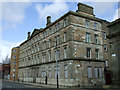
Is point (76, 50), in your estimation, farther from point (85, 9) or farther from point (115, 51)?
point (115, 51)

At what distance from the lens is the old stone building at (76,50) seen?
26.4 m

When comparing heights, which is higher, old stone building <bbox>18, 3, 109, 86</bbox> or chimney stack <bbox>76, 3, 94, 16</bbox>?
chimney stack <bbox>76, 3, 94, 16</bbox>

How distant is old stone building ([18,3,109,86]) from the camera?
26406 mm

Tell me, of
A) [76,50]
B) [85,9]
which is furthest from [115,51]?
[85,9]

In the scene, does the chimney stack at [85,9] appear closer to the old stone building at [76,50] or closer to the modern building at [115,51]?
the old stone building at [76,50]

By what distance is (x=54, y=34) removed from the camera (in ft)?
107

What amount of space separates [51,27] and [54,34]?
2.56m

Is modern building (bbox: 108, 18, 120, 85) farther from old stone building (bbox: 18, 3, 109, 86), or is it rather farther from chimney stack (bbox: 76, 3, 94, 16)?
chimney stack (bbox: 76, 3, 94, 16)

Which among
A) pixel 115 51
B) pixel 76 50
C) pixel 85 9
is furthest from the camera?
pixel 85 9

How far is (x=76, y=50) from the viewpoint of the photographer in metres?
26.8

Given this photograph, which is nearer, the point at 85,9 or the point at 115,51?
the point at 115,51

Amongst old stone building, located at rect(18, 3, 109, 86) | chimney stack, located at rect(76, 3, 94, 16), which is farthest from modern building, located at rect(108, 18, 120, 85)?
chimney stack, located at rect(76, 3, 94, 16)

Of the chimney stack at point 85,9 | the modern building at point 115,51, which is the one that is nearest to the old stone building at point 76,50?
the chimney stack at point 85,9

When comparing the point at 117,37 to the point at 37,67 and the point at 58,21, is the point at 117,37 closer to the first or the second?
the point at 58,21
